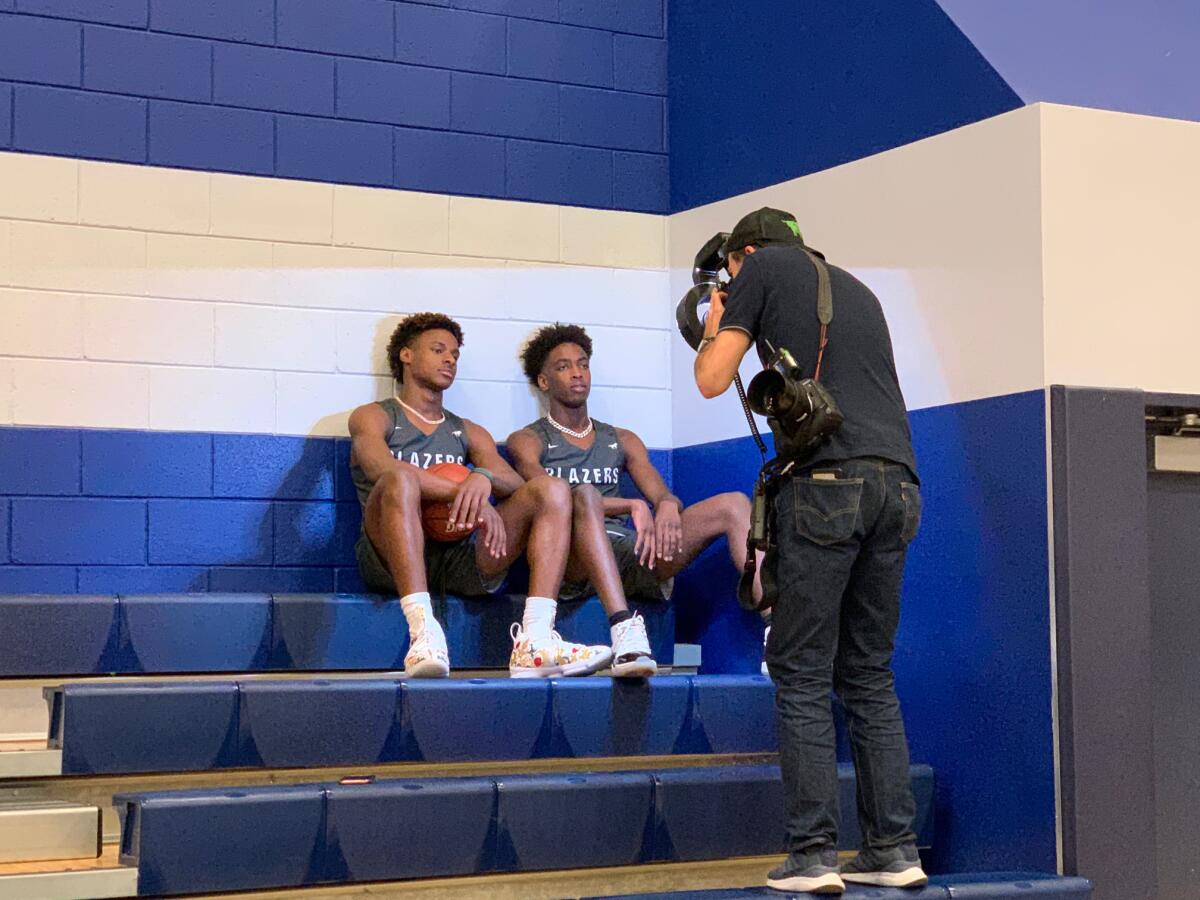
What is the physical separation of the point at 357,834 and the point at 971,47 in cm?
242

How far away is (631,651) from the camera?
157 inches

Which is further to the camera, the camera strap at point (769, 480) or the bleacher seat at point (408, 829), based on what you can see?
the bleacher seat at point (408, 829)

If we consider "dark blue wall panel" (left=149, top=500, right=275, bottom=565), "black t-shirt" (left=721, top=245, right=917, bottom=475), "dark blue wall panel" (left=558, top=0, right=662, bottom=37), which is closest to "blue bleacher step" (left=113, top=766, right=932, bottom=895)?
"black t-shirt" (left=721, top=245, right=917, bottom=475)

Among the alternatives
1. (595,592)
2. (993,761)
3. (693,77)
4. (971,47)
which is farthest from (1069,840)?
(693,77)

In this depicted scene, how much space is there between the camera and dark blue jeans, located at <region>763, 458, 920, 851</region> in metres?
3.10

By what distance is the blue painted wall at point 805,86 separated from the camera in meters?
4.19

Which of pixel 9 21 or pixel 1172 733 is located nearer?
pixel 1172 733

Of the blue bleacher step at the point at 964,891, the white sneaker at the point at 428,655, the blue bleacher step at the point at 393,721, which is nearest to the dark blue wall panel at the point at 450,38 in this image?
the white sneaker at the point at 428,655

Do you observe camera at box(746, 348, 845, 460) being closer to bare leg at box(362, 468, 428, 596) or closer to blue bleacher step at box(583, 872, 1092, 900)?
blue bleacher step at box(583, 872, 1092, 900)

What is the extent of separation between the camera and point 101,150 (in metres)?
4.67

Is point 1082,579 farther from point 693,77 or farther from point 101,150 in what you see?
point 101,150

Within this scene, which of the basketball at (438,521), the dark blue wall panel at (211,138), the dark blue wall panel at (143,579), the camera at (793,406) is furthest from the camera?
the dark blue wall panel at (211,138)

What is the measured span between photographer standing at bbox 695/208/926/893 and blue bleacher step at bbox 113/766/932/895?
0.45 metres

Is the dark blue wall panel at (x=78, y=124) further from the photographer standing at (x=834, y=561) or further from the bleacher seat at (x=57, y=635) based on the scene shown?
the photographer standing at (x=834, y=561)
